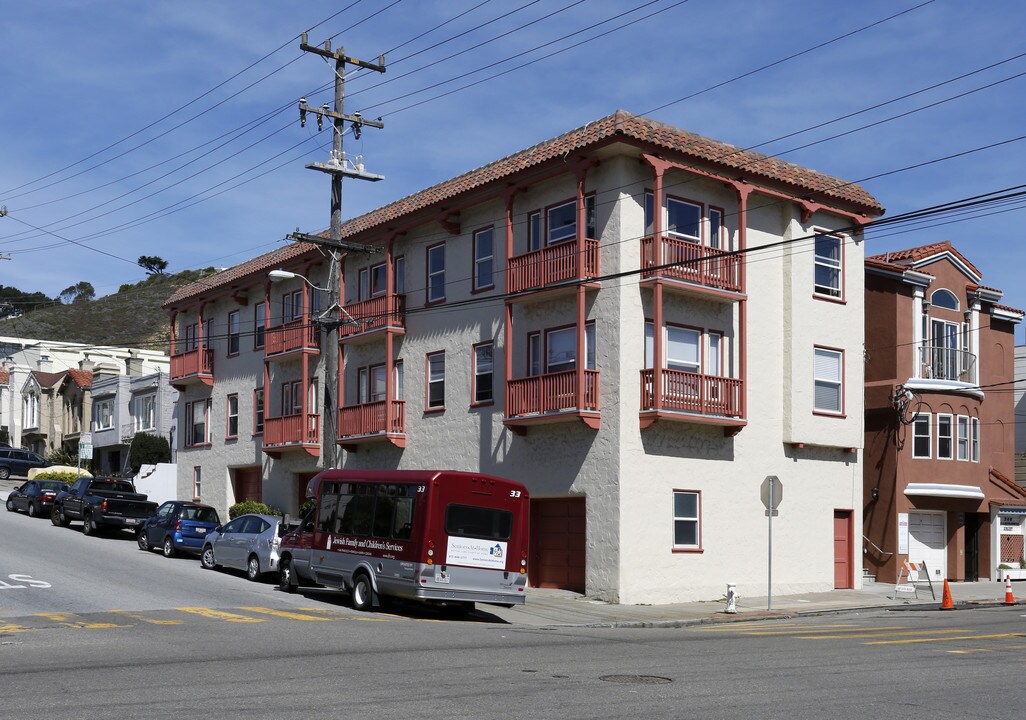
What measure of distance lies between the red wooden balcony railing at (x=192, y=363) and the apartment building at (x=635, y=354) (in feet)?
39.4

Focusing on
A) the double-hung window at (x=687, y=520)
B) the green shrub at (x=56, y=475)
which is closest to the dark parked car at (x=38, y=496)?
the green shrub at (x=56, y=475)

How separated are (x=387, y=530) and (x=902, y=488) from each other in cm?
1832

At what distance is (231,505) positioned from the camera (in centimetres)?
4391

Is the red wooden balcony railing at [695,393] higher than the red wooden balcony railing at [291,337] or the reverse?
the reverse

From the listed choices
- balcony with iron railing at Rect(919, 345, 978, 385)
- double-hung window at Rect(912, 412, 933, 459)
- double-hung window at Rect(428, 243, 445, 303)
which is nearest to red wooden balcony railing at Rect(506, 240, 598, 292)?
double-hung window at Rect(428, 243, 445, 303)

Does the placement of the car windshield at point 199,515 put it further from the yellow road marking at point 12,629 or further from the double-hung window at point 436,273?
the yellow road marking at point 12,629

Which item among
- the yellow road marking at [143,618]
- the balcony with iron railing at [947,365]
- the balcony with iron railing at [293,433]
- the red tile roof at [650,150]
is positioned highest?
the red tile roof at [650,150]

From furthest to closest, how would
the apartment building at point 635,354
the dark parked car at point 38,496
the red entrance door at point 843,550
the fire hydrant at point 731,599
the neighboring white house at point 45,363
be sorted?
the neighboring white house at point 45,363
the dark parked car at point 38,496
the red entrance door at point 843,550
the apartment building at point 635,354
the fire hydrant at point 731,599

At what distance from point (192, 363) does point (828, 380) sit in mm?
25755

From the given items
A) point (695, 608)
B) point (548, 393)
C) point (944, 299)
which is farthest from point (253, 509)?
point (944, 299)

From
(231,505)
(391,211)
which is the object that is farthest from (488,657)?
(231,505)

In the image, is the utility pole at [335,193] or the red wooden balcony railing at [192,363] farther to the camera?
the red wooden balcony railing at [192,363]

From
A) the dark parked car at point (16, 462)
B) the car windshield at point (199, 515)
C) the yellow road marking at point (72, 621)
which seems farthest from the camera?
the dark parked car at point (16, 462)

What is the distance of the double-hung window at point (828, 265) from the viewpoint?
31.0 meters
